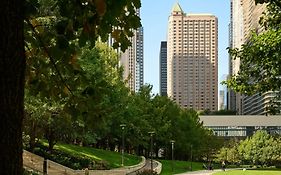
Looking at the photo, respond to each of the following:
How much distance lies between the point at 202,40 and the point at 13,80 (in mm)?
146928

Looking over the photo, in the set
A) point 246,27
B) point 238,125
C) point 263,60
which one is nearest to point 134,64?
point 238,125

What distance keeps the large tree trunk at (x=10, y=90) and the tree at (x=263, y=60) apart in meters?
8.60

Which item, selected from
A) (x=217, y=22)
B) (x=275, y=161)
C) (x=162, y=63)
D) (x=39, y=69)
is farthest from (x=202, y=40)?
(x=39, y=69)

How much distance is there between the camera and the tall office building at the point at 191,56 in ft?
484

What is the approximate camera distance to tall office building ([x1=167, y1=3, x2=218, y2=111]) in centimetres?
14738

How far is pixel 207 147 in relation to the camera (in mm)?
80188

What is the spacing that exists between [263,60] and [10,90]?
30.0 feet

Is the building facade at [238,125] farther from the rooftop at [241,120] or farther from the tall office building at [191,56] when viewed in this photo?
the tall office building at [191,56]

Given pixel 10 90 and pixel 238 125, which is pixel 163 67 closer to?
pixel 238 125

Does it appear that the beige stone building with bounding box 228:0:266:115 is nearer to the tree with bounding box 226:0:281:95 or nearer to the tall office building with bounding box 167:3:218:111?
the tree with bounding box 226:0:281:95

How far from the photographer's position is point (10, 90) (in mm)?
2691

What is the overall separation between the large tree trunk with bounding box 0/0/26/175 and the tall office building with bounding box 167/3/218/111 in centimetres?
14401

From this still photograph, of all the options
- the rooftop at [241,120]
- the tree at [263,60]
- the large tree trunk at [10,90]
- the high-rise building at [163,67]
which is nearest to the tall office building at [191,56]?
the high-rise building at [163,67]

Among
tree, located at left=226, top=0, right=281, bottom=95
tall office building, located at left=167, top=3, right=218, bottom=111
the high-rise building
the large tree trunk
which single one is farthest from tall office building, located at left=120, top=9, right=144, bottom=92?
the large tree trunk
